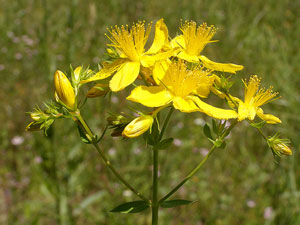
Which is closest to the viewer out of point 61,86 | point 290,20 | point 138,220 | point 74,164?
point 61,86

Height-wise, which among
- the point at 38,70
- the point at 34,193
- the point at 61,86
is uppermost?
the point at 61,86

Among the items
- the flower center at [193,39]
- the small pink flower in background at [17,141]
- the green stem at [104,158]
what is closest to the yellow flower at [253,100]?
the flower center at [193,39]

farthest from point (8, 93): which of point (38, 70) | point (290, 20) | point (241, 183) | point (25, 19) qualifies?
point (290, 20)

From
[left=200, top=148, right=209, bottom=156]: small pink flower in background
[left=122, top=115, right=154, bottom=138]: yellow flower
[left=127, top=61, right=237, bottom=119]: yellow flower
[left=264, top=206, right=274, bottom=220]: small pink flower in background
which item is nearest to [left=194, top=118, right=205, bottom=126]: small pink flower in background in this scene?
[left=200, top=148, right=209, bottom=156]: small pink flower in background

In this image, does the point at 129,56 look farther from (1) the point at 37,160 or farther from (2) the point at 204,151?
(1) the point at 37,160

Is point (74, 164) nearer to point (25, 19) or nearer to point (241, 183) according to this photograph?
point (241, 183)

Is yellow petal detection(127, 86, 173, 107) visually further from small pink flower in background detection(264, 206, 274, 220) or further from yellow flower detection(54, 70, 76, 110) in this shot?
small pink flower in background detection(264, 206, 274, 220)

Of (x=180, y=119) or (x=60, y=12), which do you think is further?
(x=60, y=12)
